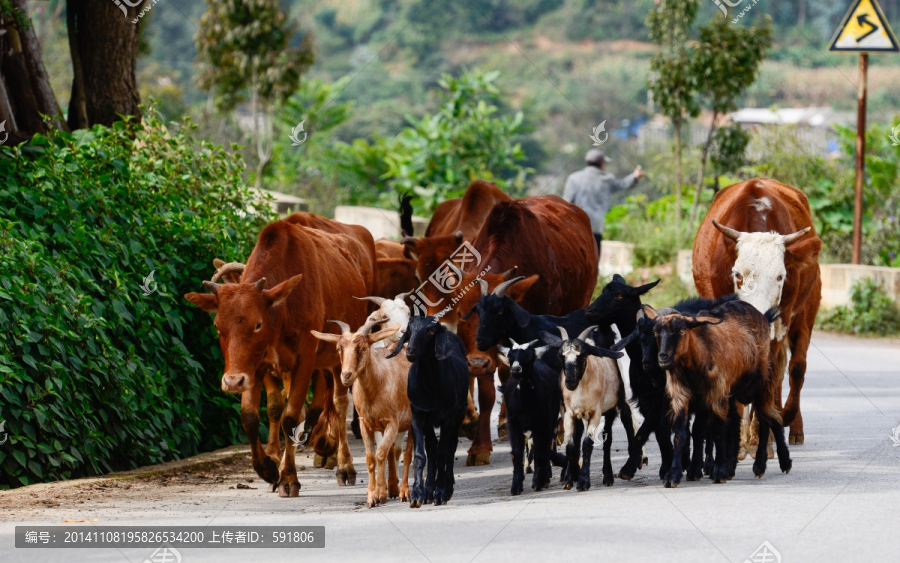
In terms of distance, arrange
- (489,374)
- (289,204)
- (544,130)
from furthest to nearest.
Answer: (544,130) < (289,204) < (489,374)

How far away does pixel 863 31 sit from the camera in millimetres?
20406

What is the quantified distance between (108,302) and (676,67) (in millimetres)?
15600

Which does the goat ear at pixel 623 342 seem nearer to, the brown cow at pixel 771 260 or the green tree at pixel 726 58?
the brown cow at pixel 771 260

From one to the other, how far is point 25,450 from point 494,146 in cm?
1773

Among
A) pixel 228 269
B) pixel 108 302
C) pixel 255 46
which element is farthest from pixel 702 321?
pixel 255 46

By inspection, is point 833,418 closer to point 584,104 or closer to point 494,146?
point 494,146

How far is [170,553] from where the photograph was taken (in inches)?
274

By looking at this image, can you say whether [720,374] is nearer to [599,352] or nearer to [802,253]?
[599,352]

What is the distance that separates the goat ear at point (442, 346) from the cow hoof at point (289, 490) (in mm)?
1617

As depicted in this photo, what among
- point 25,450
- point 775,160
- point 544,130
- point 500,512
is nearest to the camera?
point 500,512

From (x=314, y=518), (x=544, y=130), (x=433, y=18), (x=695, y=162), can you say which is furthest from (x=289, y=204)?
(x=433, y=18)

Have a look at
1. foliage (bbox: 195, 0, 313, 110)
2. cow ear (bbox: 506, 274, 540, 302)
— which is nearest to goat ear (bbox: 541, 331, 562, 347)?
cow ear (bbox: 506, 274, 540, 302)

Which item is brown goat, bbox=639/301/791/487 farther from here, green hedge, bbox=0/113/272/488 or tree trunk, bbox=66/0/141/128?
tree trunk, bbox=66/0/141/128

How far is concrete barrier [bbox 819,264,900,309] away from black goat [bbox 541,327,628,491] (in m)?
11.5
